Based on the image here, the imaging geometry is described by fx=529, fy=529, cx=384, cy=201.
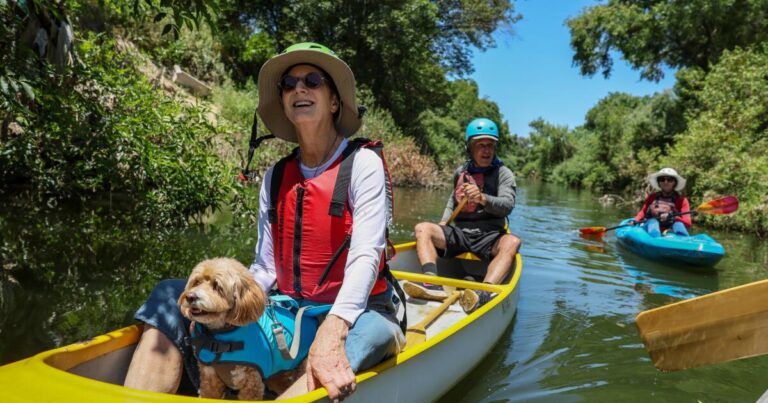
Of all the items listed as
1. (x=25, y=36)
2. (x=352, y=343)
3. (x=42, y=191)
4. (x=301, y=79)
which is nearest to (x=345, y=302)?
(x=352, y=343)

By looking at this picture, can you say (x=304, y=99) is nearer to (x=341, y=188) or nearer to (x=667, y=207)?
(x=341, y=188)

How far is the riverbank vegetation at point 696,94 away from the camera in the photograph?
1441cm

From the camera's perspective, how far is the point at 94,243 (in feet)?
21.0

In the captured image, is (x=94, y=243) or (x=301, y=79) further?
(x=94, y=243)

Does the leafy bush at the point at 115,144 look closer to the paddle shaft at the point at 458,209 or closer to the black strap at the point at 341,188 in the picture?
the paddle shaft at the point at 458,209

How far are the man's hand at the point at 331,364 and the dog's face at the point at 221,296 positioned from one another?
0.28 metres

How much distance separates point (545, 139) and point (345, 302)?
192 feet

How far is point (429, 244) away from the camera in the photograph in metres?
5.28

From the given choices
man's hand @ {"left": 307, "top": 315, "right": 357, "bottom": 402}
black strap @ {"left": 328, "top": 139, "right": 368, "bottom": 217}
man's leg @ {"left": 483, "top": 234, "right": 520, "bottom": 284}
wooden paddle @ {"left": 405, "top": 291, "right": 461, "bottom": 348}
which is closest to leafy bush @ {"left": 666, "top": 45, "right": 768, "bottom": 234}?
man's leg @ {"left": 483, "top": 234, "right": 520, "bottom": 284}

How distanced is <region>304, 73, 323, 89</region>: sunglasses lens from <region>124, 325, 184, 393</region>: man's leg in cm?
Answer: 126

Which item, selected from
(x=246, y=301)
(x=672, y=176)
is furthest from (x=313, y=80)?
(x=672, y=176)

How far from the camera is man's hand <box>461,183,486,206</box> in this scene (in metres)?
5.09

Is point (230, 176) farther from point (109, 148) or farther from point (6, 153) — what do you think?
point (6, 153)

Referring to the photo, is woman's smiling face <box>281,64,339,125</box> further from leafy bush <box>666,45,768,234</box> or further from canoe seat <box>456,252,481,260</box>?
leafy bush <box>666,45,768,234</box>
